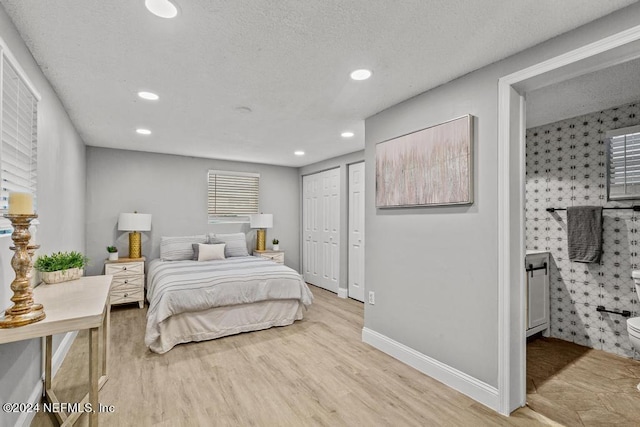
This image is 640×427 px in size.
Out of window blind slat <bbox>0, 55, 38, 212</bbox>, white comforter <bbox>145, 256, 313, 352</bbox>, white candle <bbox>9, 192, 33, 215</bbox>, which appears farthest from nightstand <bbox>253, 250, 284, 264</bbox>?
white candle <bbox>9, 192, 33, 215</bbox>

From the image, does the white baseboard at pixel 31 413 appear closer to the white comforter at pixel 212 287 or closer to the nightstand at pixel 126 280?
the white comforter at pixel 212 287

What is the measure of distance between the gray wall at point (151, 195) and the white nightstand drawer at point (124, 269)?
51 centimetres

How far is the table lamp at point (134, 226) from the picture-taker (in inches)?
180

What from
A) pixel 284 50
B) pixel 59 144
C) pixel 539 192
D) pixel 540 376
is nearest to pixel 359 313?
pixel 540 376

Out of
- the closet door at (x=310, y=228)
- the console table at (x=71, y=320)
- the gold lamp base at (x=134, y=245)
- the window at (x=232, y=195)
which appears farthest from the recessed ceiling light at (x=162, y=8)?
the closet door at (x=310, y=228)

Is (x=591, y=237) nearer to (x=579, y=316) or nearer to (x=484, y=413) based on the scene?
(x=579, y=316)

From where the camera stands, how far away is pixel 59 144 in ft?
9.29

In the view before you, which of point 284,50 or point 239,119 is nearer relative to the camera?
point 284,50

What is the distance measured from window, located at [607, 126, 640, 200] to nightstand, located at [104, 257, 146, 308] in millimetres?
5551

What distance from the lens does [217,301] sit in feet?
10.9

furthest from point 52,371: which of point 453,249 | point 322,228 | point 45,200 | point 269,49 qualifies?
point 322,228

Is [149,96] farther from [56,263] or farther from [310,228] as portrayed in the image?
[310,228]

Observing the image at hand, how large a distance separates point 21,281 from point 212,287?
1963mm

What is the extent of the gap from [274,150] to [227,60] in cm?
276
